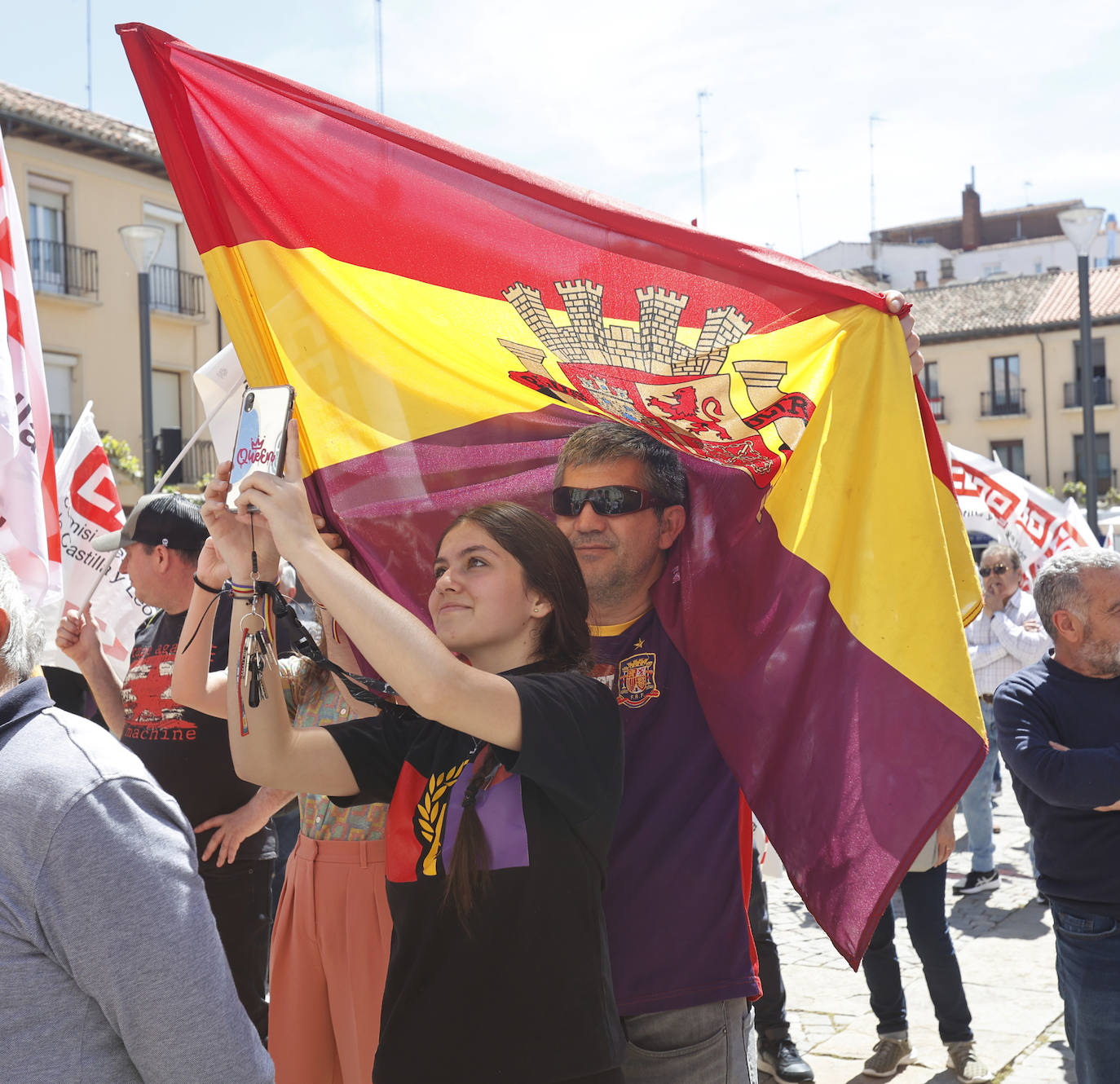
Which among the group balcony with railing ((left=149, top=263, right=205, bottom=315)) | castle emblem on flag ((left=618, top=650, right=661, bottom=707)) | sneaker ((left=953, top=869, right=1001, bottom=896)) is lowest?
sneaker ((left=953, top=869, right=1001, bottom=896))

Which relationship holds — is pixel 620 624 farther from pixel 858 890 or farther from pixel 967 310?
pixel 967 310

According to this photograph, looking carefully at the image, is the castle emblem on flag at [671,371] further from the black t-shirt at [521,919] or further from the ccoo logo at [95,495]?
the ccoo logo at [95,495]

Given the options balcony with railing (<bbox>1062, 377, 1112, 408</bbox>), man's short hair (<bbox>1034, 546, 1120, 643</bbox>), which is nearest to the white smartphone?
man's short hair (<bbox>1034, 546, 1120, 643</bbox>)

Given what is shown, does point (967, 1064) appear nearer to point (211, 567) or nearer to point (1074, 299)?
point (211, 567)

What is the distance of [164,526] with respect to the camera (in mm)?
4613

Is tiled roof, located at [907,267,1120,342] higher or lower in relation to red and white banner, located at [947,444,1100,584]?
higher

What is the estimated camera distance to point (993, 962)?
20.6 ft

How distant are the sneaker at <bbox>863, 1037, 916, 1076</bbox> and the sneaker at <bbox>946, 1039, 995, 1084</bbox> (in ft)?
0.54

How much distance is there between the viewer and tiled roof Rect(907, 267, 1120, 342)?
4227cm

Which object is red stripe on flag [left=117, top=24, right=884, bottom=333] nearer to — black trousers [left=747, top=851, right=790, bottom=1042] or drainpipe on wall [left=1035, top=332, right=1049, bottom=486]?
black trousers [left=747, top=851, right=790, bottom=1042]

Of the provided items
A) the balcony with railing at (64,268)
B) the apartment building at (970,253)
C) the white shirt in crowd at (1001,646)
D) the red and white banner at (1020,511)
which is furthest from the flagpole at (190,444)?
the apartment building at (970,253)

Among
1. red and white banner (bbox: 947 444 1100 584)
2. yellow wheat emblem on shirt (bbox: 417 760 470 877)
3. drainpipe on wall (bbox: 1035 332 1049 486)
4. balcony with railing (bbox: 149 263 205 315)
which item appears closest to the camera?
yellow wheat emblem on shirt (bbox: 417 760 470 877)

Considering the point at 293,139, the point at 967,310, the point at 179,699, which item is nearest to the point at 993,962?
the point at 179,699

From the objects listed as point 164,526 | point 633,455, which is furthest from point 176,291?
point 633,455
